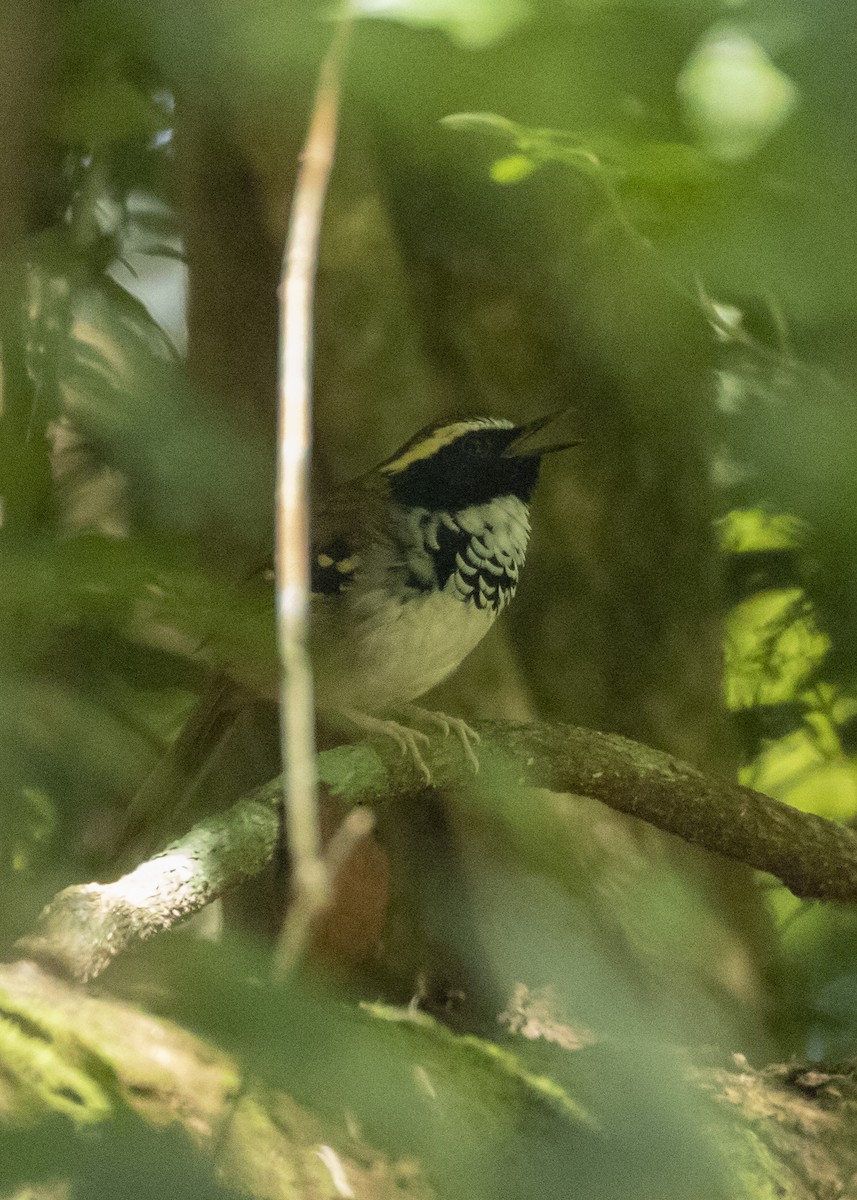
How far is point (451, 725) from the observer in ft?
6.86

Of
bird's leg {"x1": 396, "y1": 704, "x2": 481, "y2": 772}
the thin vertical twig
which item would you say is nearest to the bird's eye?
bird's leg {"x1": 396, "y1": 704, "x2": 481, "y2": 772}

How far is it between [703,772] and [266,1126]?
3.71ft

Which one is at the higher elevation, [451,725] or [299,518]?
[299,518]

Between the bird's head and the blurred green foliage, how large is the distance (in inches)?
10.5

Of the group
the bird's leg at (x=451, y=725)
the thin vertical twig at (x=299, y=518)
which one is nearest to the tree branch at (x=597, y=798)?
the bird's leg at (x=451, y=725)

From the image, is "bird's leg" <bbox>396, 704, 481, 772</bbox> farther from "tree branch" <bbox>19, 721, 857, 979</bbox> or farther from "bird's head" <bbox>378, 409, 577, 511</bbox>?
"bird's head" <bbox>378, 409, 577, 511</bbox>

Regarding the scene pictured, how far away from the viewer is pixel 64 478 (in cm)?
204

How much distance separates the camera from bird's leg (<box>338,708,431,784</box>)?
1.93 meters

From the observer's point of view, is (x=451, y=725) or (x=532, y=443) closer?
(x=451, y=725)

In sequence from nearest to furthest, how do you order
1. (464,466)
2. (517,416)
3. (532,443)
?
(464,466)
(532,443)
(517,416)

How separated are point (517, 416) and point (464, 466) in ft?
1.52

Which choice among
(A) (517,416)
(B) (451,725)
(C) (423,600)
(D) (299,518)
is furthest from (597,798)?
(D) (299,518)

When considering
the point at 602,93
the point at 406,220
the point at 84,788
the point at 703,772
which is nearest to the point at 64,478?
the point at 84,788

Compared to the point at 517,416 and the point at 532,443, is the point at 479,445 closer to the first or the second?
the point at 532,443
